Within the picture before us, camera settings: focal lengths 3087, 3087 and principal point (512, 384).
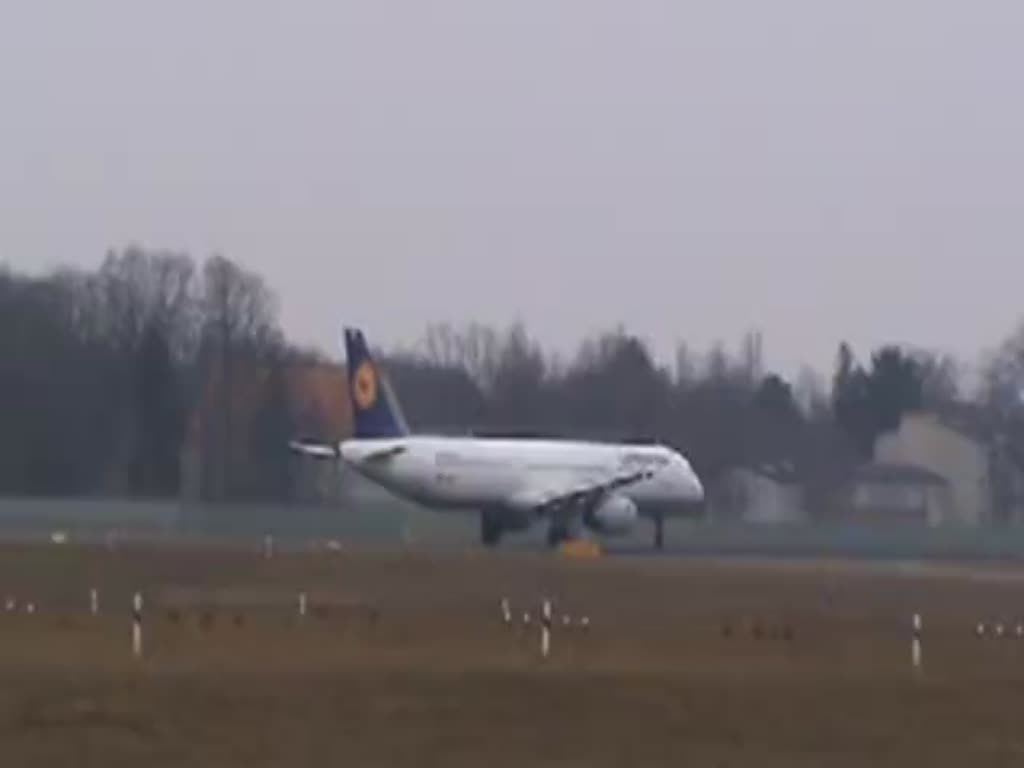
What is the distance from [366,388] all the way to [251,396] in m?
44.0

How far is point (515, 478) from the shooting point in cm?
9412

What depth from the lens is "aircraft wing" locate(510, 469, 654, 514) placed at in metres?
94.4

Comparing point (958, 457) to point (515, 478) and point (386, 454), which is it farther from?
point (386, 454)

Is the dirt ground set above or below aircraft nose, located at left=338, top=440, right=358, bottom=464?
below

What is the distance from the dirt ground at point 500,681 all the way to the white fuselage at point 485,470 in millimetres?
31514

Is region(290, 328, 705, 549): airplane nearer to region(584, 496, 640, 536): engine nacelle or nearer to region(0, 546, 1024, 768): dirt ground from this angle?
region(584, 496, 640, 536): engine nacelle

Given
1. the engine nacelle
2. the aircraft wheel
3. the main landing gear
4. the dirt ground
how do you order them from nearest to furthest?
1. the dirt ground
2. the engine nacelle
3. the aircraft wheel
4. the main landing gear

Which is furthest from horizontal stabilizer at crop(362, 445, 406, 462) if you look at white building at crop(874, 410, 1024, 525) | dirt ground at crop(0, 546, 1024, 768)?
white building at crop(874, 410, 1024, 525)

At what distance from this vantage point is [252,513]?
99.5m

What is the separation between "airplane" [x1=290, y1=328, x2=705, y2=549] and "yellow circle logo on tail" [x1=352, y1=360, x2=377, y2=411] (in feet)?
0.10

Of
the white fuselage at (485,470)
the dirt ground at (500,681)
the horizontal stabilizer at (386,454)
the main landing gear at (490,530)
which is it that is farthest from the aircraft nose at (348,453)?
the dirt ground at (500,681)

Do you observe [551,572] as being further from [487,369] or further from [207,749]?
[487,369]

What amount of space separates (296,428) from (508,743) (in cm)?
11866

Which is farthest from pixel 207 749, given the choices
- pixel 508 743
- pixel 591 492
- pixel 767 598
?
pixel 591 492
